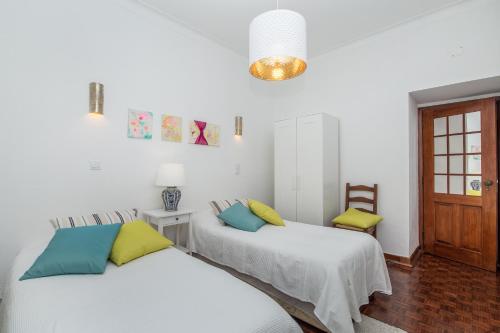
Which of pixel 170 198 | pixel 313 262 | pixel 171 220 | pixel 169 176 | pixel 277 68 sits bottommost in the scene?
pixel 313 262

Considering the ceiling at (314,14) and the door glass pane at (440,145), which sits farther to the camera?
the door glass pane at (440,145)

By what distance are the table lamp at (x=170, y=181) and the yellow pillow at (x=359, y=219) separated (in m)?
2.06

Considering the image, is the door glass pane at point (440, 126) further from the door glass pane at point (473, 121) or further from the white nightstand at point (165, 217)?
the white nightstand at point (165, 217)

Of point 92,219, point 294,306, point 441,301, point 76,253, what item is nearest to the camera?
point 76,253

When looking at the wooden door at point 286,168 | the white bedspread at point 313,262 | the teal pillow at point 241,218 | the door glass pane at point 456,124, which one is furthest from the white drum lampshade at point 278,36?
the door glass pane at point 456,124

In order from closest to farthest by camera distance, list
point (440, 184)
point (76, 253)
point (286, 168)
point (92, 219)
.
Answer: point (76, 253), point (92, 219), point (440, 184), point (286, 168)

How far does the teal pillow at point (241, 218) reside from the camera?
2639mm

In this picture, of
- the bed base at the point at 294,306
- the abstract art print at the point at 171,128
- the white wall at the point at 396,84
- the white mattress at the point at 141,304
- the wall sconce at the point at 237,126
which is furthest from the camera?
the wall sconce at the point at 237,126

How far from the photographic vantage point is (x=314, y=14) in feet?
9.82

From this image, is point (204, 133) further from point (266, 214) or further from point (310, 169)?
point (310, 169)

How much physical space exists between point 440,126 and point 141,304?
13.4ft

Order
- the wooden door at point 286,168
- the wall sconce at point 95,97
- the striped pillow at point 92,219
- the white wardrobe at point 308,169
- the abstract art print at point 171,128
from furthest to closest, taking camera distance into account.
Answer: the wooden door at point 286,168 < the white wardrobe at point 308,169 < the abstract art print at point 171,128 < the wall sconce at point 95,97 < the striped pillow at point 92,219

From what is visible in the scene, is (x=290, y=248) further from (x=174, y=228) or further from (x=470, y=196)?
(x=470, y=196)

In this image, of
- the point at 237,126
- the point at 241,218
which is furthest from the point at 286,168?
the point at 241,218
